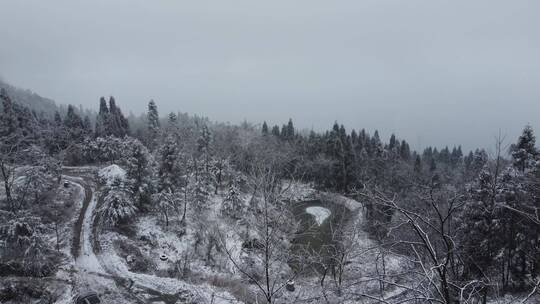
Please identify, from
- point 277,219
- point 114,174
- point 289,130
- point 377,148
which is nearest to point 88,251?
point 114,174

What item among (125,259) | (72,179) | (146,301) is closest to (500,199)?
(146,301)

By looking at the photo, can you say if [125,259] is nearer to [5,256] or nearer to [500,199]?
[5,256]

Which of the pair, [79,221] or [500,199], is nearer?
[500,199]

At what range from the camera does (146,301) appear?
16688 millimetres

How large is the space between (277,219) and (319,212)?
32.1 metres

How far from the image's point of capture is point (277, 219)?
8.20 meters

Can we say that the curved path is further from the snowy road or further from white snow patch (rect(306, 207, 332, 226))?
white snow patch (rect(306, 207, 332, 226))

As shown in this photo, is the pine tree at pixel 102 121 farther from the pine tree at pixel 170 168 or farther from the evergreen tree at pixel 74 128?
the pine tree at pixel 170 168

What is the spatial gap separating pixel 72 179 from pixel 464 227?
39.9m

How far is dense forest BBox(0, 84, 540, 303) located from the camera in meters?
5.51

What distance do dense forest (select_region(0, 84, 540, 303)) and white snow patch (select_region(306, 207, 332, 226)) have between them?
7.55 feet

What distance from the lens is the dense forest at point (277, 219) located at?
5512 mm

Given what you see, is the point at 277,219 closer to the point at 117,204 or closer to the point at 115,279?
the point at 115,279

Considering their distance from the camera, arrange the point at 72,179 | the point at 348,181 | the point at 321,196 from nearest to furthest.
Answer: the point at 72,179 < the point at 321,196 < the point at 348,181
